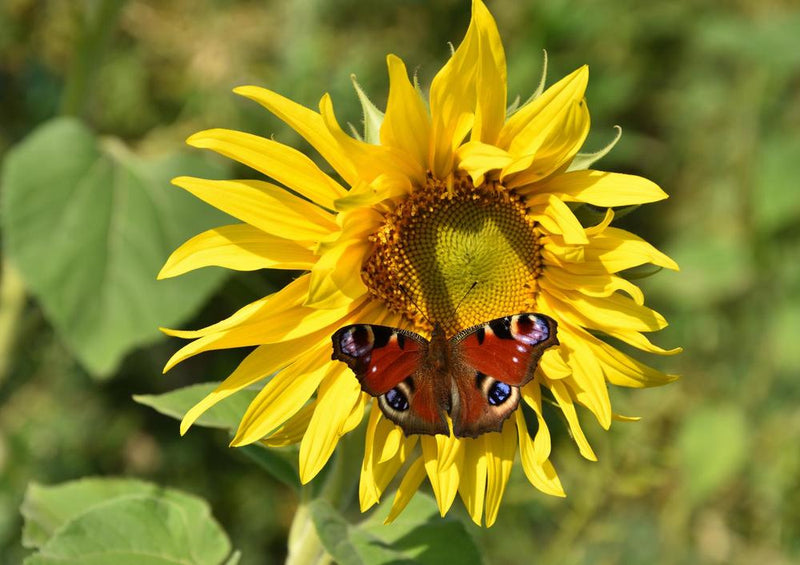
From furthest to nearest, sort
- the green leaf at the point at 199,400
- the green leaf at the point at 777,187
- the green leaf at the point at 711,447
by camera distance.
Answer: the green leaf at the point at 777,187, the green leaf at the point at 711,447, the green leaf at the point at 199,400

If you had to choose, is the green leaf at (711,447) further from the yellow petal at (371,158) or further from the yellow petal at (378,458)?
the yellow petal at (371,158)

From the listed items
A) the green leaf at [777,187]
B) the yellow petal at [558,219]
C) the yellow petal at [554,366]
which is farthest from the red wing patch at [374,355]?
the green leaf at [777,187]

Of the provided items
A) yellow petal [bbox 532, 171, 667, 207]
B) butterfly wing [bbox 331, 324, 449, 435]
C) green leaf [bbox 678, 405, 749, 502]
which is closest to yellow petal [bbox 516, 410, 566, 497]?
butterfly wing [bbox 331, 324, 449, 435]

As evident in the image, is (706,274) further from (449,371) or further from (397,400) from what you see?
(397,400)

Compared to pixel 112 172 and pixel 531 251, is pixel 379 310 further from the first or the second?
pixel 112 172

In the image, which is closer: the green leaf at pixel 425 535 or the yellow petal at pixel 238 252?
the yellow petal at pixel 238 252

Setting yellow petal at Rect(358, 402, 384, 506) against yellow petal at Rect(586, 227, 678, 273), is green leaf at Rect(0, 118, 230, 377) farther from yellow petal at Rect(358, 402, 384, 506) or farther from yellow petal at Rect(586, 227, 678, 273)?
yellow petal at Rect(586, 227, 678, 273)
